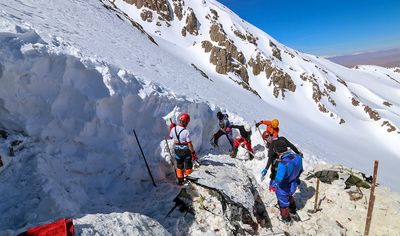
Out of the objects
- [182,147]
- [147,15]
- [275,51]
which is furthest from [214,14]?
[182,147]

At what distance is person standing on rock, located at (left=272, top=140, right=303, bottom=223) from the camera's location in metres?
9.27

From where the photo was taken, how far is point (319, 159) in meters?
15.9

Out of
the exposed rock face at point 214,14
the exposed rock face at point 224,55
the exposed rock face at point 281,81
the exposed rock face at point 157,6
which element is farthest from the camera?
the exposed rock face at point 214,14

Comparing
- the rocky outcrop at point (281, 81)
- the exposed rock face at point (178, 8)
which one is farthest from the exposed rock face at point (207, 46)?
the exposed rock face at point (178, 8)

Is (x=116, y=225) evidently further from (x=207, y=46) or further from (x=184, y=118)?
(x=207, y=46)

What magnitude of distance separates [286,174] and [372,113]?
65087 mm

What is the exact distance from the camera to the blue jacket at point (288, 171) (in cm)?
926

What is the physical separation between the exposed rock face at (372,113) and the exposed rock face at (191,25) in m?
39.7

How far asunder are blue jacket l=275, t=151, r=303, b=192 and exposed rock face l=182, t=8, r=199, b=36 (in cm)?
6923

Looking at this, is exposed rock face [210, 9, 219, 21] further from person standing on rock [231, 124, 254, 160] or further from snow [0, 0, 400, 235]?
person standing on rock [231, 124, 254, 160]

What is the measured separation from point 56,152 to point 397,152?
5674 cm

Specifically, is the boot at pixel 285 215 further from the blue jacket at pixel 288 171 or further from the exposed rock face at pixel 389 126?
the exposed rock face at pixel 389 126

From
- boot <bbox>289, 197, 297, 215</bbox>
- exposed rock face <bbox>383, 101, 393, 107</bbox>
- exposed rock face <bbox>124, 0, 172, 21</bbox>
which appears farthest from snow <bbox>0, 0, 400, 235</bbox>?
exposed rock face <bbox>383, 101, 393, 107</bbox>

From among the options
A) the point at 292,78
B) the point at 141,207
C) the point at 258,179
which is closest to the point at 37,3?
the point at 141,207
